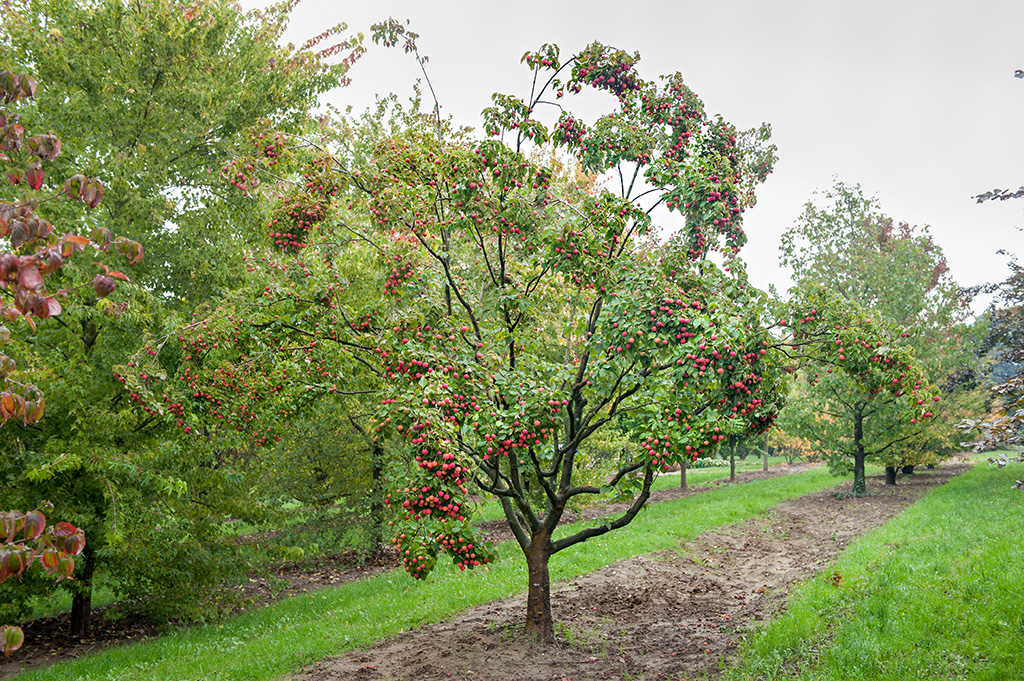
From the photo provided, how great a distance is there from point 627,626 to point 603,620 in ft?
1.15

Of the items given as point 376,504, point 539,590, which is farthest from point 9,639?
point 376,504

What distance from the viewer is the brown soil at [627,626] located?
6371 millimetres

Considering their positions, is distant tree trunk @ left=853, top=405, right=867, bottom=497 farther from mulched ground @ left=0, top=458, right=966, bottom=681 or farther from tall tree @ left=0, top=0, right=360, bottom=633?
tall tree @ left=0, top=0, right=360, bottom=633

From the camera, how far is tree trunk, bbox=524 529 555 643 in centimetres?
698

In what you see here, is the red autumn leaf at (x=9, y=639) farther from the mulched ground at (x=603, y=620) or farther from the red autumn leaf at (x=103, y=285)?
the mulched ground at (x=603, y=620)

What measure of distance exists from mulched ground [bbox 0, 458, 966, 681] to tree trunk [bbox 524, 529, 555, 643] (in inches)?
7.5

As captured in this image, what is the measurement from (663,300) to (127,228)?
8.84 meters

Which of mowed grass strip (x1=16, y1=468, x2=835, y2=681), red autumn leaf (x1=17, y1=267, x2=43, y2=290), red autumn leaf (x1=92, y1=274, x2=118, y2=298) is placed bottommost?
mowed grass strip (x1=16, y1=468, x2=835, y2=681)

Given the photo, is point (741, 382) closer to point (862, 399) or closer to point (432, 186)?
point (432, 186)

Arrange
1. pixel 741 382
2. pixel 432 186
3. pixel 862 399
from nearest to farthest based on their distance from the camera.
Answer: pixel 741 382 → pixel 432 186 → pixel 862 399

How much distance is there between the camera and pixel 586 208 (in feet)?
21.9

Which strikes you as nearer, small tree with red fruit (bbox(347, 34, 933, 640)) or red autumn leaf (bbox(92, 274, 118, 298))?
red autumn leaf (bbox(92, 274, 118, 298))

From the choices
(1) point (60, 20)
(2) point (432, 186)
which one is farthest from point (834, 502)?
(1) point (60, 20)

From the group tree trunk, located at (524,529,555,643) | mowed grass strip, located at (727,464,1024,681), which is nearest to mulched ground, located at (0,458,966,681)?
tree trunk, located at (524,529,555,643)
